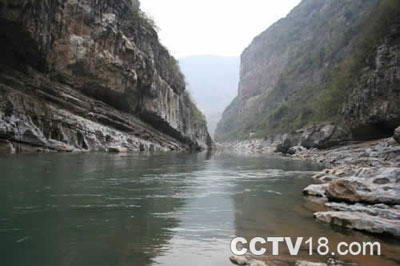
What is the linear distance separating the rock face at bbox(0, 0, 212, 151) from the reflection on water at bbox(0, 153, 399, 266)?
2121 cm

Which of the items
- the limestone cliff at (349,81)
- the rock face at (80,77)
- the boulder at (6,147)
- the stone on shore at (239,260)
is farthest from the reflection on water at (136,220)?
the limestone cliff at (349,81)

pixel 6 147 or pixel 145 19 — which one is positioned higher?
pixel 145 19

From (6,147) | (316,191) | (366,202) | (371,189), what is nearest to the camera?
(366,202)

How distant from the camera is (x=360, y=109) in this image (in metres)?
53.6

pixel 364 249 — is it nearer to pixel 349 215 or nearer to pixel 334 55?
pixel 349 215

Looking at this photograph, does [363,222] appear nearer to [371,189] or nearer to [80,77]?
[371,189]

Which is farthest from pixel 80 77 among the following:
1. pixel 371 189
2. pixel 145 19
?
pixel 371 189

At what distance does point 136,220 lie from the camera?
1149 centimetres

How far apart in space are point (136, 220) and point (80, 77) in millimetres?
42489

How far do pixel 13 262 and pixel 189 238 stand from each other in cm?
401

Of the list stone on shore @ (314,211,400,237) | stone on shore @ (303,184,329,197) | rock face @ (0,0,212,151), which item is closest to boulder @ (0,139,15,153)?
rock face @ (0,0,212,151)

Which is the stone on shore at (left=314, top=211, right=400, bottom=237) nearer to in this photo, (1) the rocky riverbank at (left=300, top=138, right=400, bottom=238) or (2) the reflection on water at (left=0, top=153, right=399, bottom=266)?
(1) the rocky riverbank at (left=300, top=138, right=400, bottom=238)

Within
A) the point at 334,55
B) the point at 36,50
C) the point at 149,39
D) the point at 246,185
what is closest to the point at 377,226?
the point at 246,185

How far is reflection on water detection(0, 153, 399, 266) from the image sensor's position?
27.5 ft
